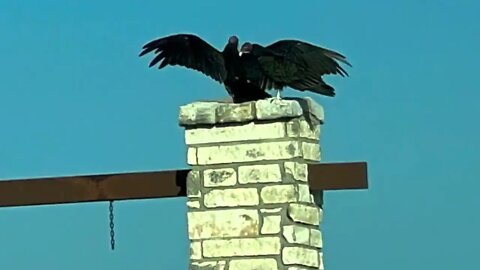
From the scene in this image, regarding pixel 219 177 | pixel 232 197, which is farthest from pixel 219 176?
pixel 232 197

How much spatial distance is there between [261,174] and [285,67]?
2.34ft

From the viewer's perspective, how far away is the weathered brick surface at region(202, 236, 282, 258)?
9.18 m

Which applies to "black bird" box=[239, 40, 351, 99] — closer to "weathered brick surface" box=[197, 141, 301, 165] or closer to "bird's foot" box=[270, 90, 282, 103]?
"bird's foot" box=[270, 90, 282, 103]

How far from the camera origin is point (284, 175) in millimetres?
9164

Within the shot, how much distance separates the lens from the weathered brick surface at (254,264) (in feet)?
30.0

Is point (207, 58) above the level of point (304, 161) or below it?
above

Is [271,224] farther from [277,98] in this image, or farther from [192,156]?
[277,98]

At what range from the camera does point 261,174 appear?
9203 millimetres

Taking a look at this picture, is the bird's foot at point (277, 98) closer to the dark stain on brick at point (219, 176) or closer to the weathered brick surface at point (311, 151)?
the weathered brick surface at point (311, 151)

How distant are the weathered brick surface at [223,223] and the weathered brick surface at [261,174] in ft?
0.64

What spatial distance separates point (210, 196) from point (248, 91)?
718 mm

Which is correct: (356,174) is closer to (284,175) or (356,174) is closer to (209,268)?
(284,175)

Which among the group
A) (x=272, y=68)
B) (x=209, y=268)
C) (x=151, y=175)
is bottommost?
(x=209, y=268)

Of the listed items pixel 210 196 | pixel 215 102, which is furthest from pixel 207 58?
pixel 210 196
